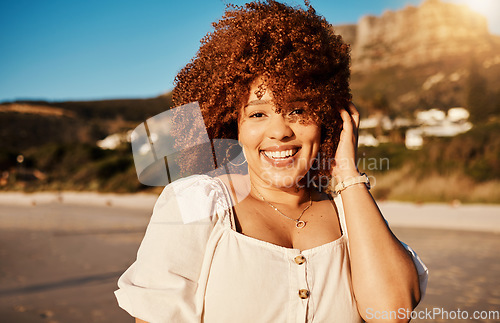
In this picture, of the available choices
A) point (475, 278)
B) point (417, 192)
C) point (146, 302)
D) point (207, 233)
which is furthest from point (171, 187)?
point (417, 192)

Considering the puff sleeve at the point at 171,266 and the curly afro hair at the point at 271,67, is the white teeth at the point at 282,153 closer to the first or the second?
the curly afro hair at the point at 271,67

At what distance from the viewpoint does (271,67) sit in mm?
1715

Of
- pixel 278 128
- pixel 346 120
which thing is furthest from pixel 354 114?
pixel 278 128

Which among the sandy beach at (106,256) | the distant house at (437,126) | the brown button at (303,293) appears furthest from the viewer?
the distant house at (437,126)

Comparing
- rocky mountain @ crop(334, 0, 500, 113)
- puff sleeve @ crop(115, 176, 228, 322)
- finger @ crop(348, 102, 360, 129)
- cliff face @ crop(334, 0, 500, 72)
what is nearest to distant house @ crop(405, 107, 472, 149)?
rocky mountain @ crop(334, 0, 500, 113)

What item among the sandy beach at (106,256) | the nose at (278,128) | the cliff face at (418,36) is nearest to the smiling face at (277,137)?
the nose at (278,128)

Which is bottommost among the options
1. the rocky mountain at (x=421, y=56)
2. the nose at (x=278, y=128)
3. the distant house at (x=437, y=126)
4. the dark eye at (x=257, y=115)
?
the distant house at (x=437, y=126)

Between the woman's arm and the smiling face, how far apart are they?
24 centimetres

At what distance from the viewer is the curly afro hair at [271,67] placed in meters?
1.73

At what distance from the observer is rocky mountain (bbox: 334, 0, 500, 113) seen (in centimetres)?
6138

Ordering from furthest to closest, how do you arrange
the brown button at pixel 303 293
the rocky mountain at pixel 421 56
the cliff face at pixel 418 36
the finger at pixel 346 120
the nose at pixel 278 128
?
1. the cliff face at pixel 418 36
2. the rocky mountain at pixel 421 56
3. the finger at pixel 346 120
4. the nose at pixel 278 128
5. the brown button at pixel 303 293

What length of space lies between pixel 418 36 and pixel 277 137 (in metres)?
127

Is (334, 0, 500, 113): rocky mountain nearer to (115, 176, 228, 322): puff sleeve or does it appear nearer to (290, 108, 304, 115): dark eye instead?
(290, 108, 304, 115): dark eye

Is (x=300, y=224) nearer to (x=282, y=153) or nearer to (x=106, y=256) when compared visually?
(x=282, y=153)
